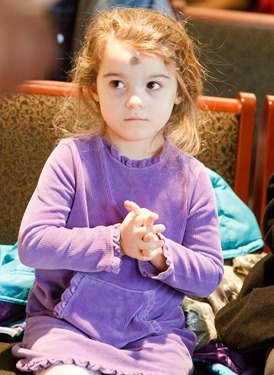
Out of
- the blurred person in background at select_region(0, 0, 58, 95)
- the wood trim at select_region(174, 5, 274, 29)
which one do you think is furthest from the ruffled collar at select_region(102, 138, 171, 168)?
the wood trim at select_region(174, 5, 274, 29)

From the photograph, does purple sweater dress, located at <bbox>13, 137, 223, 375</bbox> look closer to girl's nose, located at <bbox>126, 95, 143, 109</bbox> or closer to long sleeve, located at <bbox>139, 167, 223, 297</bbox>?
long sleeve, located at <bbox>139, 167, 223, 297</bbox>

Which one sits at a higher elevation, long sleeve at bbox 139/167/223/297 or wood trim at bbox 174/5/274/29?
wood trim at bbox 174/5/274/29

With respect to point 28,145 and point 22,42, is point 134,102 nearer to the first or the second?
point 28,145

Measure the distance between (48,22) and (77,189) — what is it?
3.25 feet

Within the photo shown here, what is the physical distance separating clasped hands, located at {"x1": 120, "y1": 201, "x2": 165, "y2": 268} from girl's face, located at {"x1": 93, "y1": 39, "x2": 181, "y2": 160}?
0.15 m

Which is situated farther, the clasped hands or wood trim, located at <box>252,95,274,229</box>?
wood trim, located at <box>252,95,274,229</box>

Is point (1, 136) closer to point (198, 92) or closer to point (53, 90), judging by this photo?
point (53, 90)

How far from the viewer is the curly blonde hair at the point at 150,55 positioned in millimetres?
1108

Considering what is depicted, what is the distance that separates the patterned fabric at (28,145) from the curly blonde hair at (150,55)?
0.34 m

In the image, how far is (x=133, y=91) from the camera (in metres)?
1.08

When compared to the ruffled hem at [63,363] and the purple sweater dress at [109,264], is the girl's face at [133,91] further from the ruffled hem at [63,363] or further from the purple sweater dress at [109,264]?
the ruffled hem at [63,363]

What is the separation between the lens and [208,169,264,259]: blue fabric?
1.54m

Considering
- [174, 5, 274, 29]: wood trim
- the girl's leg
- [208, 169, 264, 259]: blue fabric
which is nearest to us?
the girl's leg

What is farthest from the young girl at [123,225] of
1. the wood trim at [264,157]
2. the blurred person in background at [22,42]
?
the blurred person in background at [22,42]
